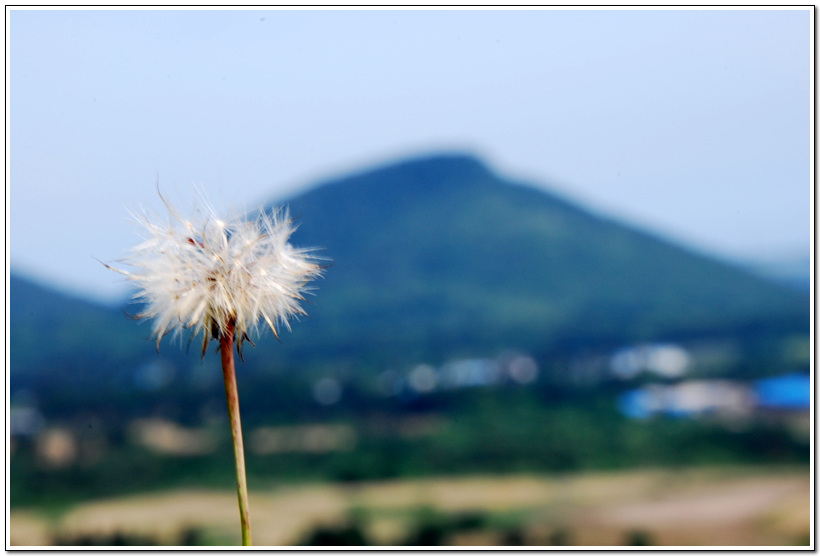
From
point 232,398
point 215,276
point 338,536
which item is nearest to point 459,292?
point 338,536

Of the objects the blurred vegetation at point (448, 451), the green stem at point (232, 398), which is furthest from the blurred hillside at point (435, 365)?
the green stem at point (232, 398)

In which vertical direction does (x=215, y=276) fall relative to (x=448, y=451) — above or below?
below

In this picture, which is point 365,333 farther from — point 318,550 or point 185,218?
point 185,218

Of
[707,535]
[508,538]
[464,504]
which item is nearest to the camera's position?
[707,535]

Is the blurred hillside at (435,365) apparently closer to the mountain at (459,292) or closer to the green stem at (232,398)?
the mountain at (459,292)

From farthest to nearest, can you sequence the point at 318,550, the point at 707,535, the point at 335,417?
the point at 335,417 → the point at 707,535 → the point at 318,550

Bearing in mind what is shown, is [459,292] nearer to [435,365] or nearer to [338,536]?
[435,365]
